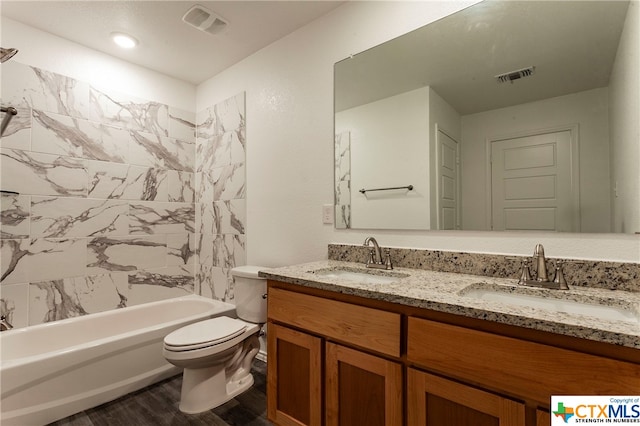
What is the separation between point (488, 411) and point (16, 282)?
276cm

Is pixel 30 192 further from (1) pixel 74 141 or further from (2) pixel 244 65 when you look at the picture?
(2) pixel 244 65

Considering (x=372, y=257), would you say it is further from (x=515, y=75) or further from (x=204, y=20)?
(x=204, y=20)

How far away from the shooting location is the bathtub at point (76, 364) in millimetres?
1639

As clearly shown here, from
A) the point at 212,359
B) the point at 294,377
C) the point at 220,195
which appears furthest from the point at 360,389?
the point at 220,195

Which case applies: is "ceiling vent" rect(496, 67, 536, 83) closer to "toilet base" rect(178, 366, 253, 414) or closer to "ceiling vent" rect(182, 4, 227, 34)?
"ceiling vent" rect(182, 4, 227, 34)

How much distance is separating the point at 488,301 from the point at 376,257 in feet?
2.40

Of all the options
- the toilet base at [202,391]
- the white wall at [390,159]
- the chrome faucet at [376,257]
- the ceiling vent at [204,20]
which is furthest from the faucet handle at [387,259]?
the ceiling vent at [204,20]

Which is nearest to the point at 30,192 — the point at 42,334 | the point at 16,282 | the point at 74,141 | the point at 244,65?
the point at 74,141

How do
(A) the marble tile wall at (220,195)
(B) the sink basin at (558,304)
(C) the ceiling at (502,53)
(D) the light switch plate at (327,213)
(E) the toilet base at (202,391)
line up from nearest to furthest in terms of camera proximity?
(B) the sink basin at (558,304), (C) the ceiling at (502,53), (E) the toilet base at (202,391), (D) the light switch plate at (327,213), (A) the marble tile wall at (220,195)

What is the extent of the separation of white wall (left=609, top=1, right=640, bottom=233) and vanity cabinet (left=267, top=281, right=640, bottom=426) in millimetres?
668

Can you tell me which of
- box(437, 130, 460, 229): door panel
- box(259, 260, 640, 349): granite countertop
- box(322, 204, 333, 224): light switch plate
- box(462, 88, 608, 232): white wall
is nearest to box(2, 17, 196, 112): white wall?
box(322, 204, 333, 224): light switch plate

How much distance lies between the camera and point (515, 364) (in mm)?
893

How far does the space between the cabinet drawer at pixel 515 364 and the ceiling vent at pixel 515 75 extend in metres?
1.12

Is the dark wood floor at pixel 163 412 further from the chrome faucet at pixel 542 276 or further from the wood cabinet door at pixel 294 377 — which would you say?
the chrome faucet at pixel 542 276
